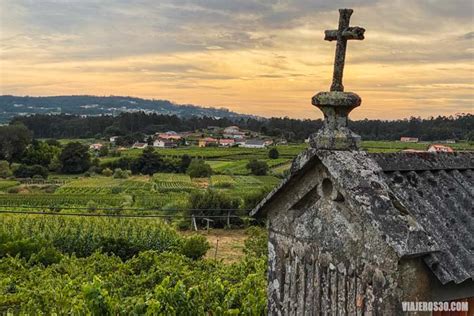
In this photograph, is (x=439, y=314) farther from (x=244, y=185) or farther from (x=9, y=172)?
(x=9, y=172)

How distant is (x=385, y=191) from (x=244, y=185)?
5900 cm

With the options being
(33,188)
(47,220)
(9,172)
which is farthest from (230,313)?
(9,172)

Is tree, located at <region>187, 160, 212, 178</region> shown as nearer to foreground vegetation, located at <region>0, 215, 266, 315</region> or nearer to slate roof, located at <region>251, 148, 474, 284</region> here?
foreground vegetation, located at <region>0, 215, 266, 315</region>

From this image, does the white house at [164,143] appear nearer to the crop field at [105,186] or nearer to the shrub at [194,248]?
the crop field at [105,186]

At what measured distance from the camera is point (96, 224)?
37.5m

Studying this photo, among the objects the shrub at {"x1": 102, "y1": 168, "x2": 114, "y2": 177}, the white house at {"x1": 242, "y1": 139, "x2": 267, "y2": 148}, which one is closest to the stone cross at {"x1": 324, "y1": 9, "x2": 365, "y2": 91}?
the shrub at {"x1": 102, "y1": 168, "x2": 114, "y2": 177}

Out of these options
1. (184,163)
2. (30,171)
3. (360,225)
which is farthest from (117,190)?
(360,225)

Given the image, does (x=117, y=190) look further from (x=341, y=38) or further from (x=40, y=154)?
(x=341, y=38)

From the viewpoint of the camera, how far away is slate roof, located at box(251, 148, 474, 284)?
2783mm

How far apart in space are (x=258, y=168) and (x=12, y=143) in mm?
43015

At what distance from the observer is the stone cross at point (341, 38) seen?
3.34 m

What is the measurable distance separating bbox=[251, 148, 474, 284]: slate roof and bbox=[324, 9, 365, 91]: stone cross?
52 cm

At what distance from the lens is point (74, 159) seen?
76.5 meters

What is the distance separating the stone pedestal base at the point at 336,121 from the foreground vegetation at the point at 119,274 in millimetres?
6993
